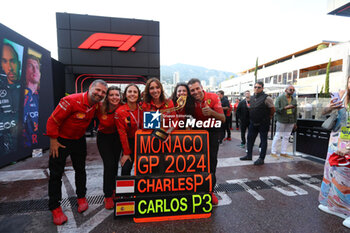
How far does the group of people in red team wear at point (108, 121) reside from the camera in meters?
2.27

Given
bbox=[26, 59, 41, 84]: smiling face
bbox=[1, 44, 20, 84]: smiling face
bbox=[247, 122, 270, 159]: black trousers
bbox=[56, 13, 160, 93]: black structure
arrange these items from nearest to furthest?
1. bbox=[1, 44, 20, 84]: smiling face
2. bbox=[247, 122, 270, 159]: black trousers
3. bbox=[26, 59, 41, 84]: smiling face
4. bbox=[56, 13, 160, 93]: black structure

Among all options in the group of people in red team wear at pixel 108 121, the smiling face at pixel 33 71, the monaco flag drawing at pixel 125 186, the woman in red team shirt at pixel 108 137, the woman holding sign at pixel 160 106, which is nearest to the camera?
the monaco flag drawing at pixel 125 186

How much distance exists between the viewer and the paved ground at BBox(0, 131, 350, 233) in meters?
2.17

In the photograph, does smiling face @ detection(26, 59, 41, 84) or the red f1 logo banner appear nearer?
smiling face @ detection(26, 59, 41, 84)

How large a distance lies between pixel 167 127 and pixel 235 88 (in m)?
11.7

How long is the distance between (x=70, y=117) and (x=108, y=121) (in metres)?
0.46

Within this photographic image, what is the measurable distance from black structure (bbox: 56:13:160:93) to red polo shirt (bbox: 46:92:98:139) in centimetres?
701

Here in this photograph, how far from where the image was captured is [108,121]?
2467mm

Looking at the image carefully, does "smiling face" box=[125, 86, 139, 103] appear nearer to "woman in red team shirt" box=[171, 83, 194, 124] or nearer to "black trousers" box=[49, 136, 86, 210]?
"woman in red team shirt" box=[171, 83, 194, 124]

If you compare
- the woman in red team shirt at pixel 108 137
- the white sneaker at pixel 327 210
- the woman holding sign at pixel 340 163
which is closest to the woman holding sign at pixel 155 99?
the woman in red team shirt at pixel 108 137

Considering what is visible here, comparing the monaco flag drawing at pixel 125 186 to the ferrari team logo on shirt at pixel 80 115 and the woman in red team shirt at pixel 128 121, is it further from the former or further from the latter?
the ferrari team logo on shirt at pixel 80 115

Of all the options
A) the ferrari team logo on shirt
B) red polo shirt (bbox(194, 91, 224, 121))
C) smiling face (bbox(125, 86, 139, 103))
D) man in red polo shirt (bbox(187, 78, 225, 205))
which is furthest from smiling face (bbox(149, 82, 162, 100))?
the ferrari team logo on shirt

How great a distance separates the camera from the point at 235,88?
13.0 meters

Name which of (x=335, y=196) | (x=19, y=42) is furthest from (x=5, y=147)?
(x=335, y=196)
